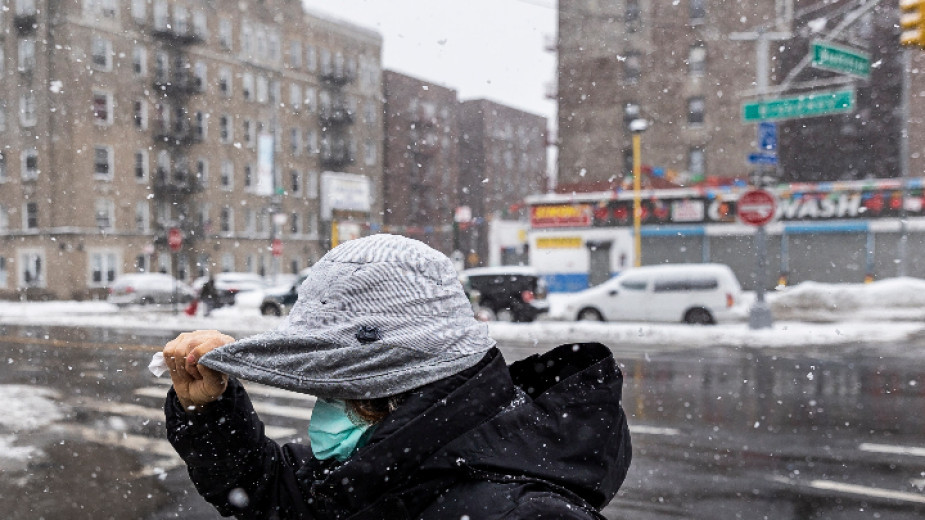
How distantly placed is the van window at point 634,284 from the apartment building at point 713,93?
1317 centimetres

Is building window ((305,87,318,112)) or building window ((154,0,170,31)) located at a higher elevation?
building window ((305,87,318,112))

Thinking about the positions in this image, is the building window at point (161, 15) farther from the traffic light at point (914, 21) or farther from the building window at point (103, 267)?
the building window at point (103, 267)

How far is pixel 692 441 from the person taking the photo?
702cm

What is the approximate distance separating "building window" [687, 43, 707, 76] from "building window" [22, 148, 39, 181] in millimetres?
27669

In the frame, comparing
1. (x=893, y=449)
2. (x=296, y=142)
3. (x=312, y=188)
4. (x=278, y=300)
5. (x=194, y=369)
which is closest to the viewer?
(x=194, y=369)

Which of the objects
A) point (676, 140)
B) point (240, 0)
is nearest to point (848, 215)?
point (676, 140)

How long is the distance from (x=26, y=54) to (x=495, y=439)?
7997 mm

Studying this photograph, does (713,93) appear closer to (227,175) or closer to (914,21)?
(227,175)

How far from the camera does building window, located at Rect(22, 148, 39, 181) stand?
31.2 ft

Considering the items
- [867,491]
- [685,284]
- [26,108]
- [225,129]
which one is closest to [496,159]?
[685,284]

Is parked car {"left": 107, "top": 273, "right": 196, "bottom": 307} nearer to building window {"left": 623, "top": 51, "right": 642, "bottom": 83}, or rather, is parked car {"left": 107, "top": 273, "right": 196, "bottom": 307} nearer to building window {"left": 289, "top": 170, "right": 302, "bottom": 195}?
building window {"left": 289, "top": 170, "right": 302, "bottom": 195}

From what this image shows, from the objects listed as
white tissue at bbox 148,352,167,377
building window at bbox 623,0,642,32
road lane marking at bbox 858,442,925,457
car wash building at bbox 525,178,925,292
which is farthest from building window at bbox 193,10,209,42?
car wash building at bbox 525,178,925,292

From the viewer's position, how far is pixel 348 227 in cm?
1287

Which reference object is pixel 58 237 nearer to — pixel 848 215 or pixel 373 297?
pixel 373 297
